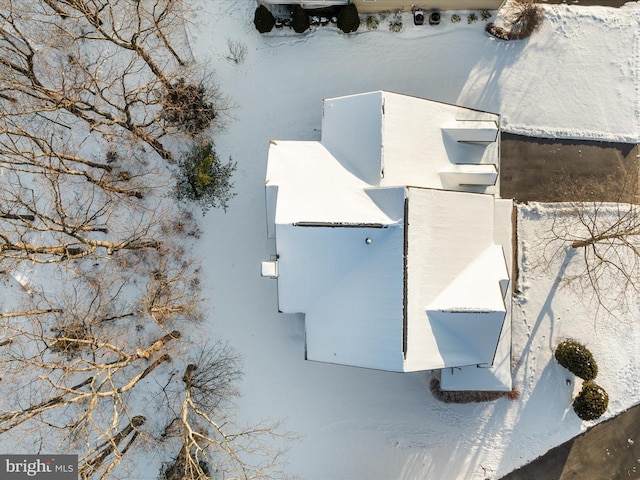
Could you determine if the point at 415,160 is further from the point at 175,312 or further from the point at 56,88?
the point at 56,88

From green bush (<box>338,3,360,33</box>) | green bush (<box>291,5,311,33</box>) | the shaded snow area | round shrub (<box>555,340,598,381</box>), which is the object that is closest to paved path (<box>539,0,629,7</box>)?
the shaded snow area

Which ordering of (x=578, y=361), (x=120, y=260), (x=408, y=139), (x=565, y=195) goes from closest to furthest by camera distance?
(x=408, y=139)
(x=578, y=361)
(x=120, y=260)
(x=565, y=195)

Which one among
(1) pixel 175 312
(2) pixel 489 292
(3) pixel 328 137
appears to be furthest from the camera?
(1) pixel 175 312

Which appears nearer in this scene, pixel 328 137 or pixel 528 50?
pixel 328 137

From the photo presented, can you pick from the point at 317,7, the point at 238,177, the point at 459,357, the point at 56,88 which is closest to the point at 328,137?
the point at 238,177

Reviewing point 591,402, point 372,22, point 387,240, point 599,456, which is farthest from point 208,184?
point 599,456

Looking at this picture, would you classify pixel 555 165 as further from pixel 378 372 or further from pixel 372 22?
pixel 378 372

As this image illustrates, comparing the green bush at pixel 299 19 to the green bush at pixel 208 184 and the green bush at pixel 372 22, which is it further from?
the green bush at pixel 208 184
